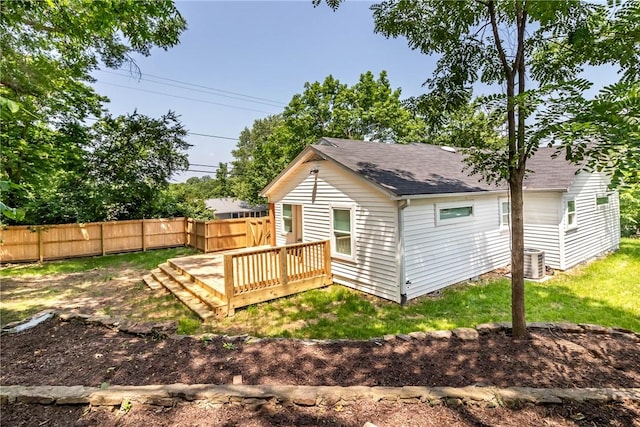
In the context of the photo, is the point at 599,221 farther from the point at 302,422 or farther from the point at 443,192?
the point at 302,422

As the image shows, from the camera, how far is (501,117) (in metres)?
3.94

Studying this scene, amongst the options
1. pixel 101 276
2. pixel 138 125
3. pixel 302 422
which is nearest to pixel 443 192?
pixel 302 422

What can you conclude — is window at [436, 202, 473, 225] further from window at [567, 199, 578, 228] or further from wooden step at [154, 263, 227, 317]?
wooden step at [154, 263, 227, 317]

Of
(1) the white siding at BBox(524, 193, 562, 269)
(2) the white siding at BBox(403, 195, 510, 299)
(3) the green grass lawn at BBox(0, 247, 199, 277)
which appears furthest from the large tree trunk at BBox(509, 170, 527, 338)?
(3) the green grass lawn at BBox(0, 247, 199, 277)

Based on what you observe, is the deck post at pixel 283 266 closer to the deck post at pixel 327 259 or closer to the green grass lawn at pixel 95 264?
the deck post at pixel 327 259

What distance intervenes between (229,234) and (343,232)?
7152 millimetres

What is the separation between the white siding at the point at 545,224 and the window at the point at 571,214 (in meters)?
0.71

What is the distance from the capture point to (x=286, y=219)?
1050cm

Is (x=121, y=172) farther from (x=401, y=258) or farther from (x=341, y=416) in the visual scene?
(x=341, y=416)

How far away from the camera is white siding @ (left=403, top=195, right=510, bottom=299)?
695cm

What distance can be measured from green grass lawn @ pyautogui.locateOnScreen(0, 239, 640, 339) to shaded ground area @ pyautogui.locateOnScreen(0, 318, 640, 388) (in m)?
1.04

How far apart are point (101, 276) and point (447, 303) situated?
395 inches

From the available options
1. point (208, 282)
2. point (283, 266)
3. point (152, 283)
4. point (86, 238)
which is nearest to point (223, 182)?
point (86, 238)

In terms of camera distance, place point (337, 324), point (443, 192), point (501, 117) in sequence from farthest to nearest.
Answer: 1. point (443, 192)
2. point (337, 324)
3. point (501, 117)
